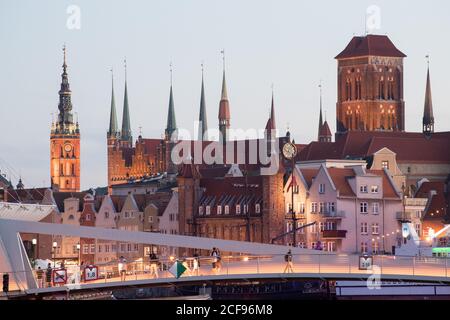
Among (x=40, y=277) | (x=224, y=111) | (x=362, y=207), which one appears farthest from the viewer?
(x=224, y=111)

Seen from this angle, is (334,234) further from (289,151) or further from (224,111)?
(224,111)

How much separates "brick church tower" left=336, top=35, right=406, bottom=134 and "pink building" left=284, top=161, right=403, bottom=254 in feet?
165

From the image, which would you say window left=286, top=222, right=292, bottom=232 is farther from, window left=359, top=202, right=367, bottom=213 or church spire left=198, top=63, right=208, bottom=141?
church spire left=198, top=63, right=208, bottom=141

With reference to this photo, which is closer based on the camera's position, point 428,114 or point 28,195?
point 28,195

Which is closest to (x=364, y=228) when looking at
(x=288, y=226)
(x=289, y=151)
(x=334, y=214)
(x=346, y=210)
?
(x=346, y=210)

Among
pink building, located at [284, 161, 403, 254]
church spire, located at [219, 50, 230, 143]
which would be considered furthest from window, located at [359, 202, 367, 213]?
church spire, located at [219, 50, 230, 143]

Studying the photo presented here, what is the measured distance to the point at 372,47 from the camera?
169250 mm

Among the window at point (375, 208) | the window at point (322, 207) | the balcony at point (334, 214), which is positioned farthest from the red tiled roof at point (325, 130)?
the balcony at point (334, 214)

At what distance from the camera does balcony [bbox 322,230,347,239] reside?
374 ft

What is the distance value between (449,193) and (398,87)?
125ft

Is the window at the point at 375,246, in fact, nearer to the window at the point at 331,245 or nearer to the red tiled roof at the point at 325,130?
the window at the point at 331,245

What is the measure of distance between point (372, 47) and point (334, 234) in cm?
5744
